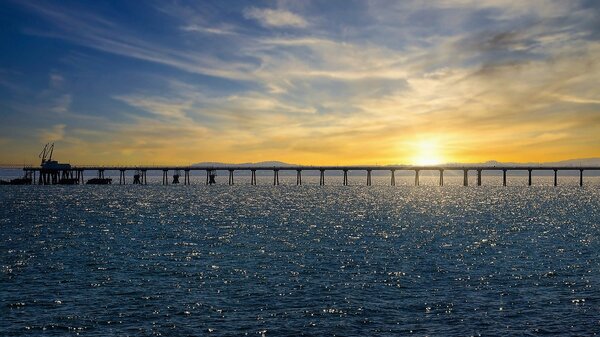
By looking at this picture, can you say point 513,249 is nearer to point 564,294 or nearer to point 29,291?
point 564,294

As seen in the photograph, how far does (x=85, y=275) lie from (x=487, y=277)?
87.7 ft

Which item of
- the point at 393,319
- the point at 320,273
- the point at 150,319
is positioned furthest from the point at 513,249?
the point at 150,319

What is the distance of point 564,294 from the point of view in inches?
1215

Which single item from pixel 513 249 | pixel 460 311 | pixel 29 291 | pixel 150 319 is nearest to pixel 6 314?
pixel 29 291

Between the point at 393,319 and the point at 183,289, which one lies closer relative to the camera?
the point at 393,319

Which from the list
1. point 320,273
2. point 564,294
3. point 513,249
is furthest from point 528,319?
point 513,249

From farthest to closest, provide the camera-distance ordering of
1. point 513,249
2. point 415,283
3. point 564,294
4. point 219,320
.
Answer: point 513,249, point 415,283, point 564,294, point 219,320

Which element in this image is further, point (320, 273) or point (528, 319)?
point (320, 273)

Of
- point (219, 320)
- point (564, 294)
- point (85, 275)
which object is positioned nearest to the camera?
point (219, 320)

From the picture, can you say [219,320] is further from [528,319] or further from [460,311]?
[528,319]

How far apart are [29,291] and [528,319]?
27289 millimetres

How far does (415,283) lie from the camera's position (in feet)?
110

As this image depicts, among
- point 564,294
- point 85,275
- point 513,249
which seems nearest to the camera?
point 564,294

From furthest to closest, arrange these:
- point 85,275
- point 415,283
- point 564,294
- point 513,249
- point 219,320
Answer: point 513,249 → point 85,275 → point 415,283 → point 564,294 → point 219,320
